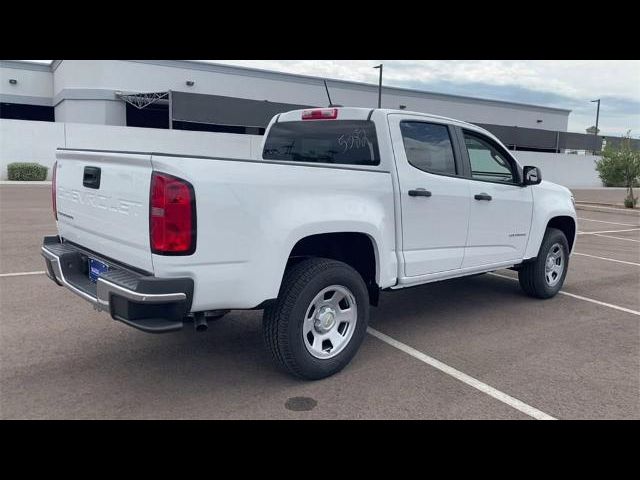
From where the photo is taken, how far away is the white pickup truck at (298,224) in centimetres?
320

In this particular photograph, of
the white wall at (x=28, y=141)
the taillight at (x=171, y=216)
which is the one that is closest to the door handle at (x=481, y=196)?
the taillight at (x=171, y=216)

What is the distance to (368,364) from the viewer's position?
14.2 feet

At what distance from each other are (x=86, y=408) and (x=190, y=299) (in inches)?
41.2

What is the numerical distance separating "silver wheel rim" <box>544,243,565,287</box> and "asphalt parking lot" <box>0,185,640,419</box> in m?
0.26

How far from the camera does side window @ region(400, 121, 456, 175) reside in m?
4.66

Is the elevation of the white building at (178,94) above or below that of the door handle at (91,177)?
above

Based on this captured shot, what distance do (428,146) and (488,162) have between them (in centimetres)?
117

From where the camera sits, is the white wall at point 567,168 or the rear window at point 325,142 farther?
the white wall at point 567,168

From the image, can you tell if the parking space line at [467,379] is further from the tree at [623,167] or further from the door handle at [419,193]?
the tree at [623,167]

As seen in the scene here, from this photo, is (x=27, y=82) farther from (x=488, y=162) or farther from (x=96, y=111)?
(x=488, y=162)

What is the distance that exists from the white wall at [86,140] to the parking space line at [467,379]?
1976cm

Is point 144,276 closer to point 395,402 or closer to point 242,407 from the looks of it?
point 242,407

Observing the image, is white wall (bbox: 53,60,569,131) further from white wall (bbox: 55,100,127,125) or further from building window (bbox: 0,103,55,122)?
building window (bbox: 0,103,55,122)

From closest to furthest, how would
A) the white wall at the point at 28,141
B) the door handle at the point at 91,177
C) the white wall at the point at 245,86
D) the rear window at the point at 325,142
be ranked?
the door handle at the point at 91,177 → the rear window at the point at 325,142 → the white wall at the point at 28,141 → the white wall at the point at 245,86
